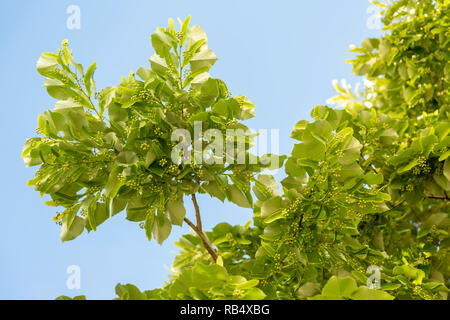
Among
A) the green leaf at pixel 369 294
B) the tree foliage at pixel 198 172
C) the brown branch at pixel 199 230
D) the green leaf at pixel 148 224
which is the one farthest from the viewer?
the brown branch at pixel 199 230

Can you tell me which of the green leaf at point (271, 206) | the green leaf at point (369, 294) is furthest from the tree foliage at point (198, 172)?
the green leaf at point (369, 294)

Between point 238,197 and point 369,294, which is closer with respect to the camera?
point 369,294

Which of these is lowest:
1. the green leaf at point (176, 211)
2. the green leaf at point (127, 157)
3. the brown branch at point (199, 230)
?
A: the brown branch at point (199, 230)

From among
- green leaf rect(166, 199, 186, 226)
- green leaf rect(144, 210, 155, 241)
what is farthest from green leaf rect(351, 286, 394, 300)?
green leaf rect(144, 210, 155, 241)

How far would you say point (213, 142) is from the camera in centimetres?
212

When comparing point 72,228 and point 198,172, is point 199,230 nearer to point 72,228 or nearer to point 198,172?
point 198,172

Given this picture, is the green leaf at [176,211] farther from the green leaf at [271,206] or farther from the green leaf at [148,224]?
the green leaf at [271,206]

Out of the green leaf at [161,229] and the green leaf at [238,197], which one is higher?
the green leaf at [238,197]

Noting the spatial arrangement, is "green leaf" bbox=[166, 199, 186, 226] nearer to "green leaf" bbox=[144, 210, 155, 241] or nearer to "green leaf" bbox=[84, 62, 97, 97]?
"green leaf" bbox=[144, 210, 155, 241]

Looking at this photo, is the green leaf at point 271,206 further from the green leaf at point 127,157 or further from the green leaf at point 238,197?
the green leaf at point 127,157

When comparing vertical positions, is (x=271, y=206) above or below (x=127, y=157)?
below

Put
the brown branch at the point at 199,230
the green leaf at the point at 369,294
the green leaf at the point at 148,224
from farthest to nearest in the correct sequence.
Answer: the brown branch at the point at 199,230 < the green leaf at the point at 148,224 < the green leaf at the point at 369,294

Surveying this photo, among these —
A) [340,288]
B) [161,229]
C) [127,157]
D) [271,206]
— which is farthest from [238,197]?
[340,288]

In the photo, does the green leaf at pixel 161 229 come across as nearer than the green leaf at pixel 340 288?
No
